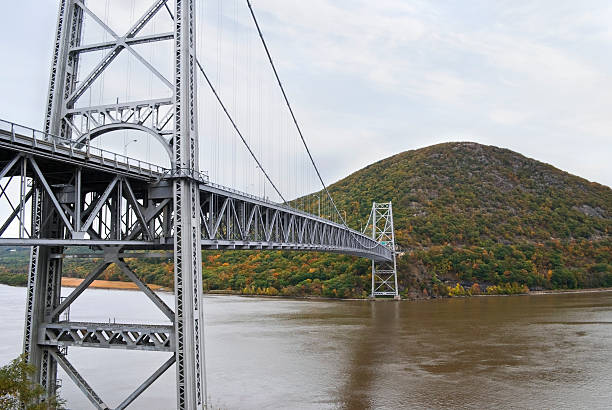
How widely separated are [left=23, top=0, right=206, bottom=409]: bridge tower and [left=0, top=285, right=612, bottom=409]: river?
177 inches

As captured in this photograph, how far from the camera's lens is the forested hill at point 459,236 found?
2292 inches

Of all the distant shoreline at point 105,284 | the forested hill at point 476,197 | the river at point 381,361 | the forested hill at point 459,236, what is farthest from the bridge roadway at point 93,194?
the distant shoreline at point 105,284

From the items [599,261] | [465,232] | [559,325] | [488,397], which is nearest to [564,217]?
[599,261]

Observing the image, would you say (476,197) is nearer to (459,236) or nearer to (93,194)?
(459,236)

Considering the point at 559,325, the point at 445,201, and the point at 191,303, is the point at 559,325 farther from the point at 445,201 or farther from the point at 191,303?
the point at 445,201

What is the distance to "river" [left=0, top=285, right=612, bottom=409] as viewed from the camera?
56.5 ft

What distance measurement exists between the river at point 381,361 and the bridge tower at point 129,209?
448 cm

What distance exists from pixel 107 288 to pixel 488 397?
69082mm

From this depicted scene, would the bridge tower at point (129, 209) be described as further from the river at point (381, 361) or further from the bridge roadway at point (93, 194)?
the river at point (381, 361)

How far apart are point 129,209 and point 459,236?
60428mm

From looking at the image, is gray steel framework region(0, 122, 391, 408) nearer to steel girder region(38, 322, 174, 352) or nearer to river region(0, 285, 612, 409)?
steel girder region(38, 322, 174, 352)

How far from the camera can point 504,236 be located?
2798 inches

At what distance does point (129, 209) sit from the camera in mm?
13508

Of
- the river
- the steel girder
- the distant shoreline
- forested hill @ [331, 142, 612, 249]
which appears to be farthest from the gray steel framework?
the distant shoreline
